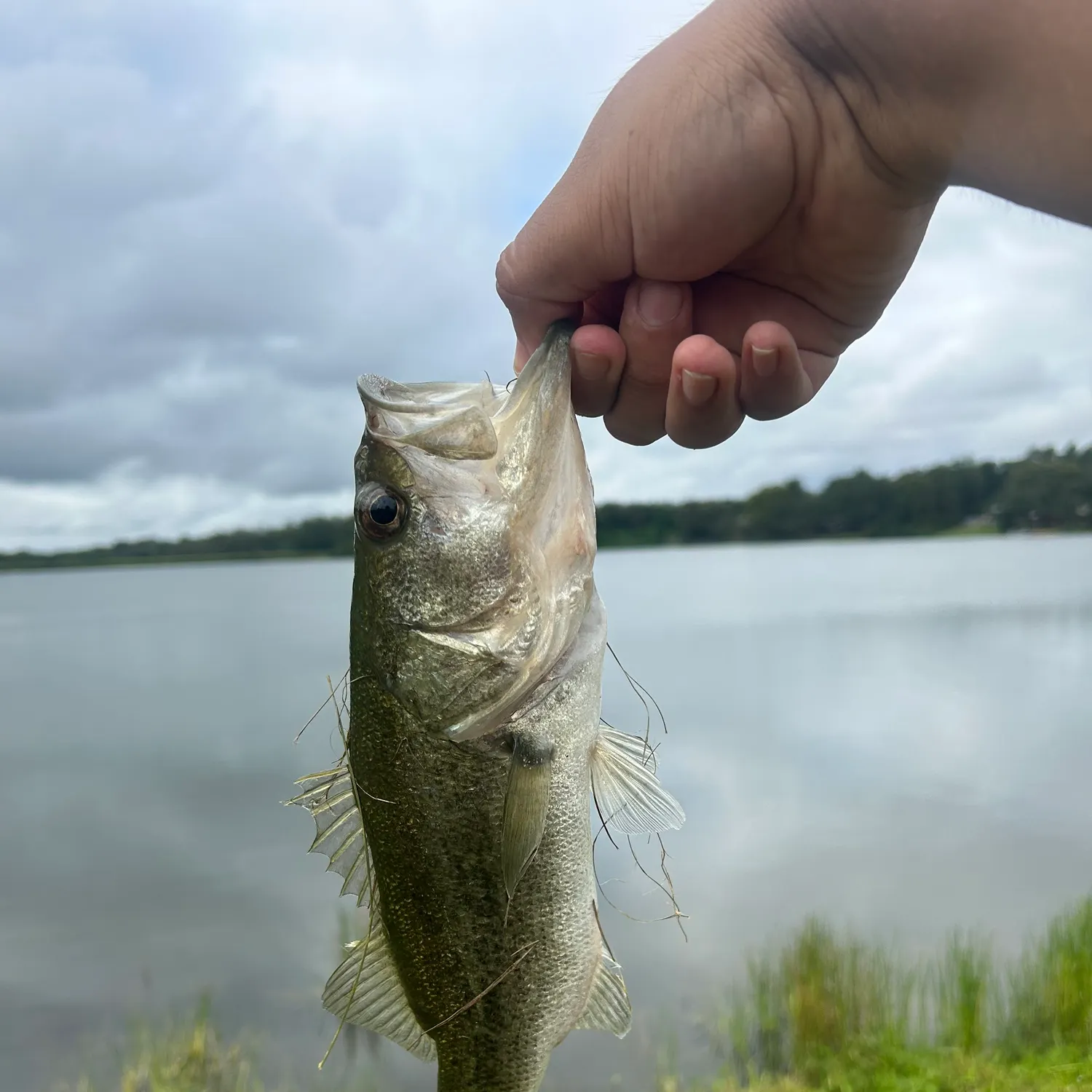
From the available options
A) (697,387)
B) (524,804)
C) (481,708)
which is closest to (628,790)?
(524,804)

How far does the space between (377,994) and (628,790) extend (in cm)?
86

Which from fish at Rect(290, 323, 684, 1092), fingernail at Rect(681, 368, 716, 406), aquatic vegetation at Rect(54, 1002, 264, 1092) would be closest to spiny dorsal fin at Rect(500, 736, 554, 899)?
fish at Rect(290, 323, 684, 1092)

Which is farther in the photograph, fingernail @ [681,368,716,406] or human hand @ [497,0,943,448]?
fingernail @ [681,368,716,406]

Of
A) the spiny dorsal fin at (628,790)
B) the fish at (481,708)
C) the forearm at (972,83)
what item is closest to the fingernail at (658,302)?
the fish at (481,708)

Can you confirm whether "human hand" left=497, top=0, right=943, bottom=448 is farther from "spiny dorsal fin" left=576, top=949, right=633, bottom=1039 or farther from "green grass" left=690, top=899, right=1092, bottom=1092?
"green grass" left=690, top=899, right=1092, bottom=1092

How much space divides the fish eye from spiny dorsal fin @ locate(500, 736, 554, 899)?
59cm

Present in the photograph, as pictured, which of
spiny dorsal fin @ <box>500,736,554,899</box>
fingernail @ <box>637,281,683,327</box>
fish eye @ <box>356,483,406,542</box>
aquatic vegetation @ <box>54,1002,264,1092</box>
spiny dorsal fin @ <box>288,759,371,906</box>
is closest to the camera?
spiny dorsal fin @ <box>500,736,554,899</box>

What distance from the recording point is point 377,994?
2.35m

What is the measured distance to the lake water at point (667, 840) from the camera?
38.9 ft

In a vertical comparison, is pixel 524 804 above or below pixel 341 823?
above

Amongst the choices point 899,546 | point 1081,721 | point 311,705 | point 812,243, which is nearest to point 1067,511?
point 899,546

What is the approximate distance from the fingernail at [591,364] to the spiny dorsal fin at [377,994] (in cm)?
156

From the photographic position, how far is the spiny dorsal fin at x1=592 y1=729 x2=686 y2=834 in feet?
7.44

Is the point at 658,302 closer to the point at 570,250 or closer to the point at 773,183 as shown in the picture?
the point at 570,250
